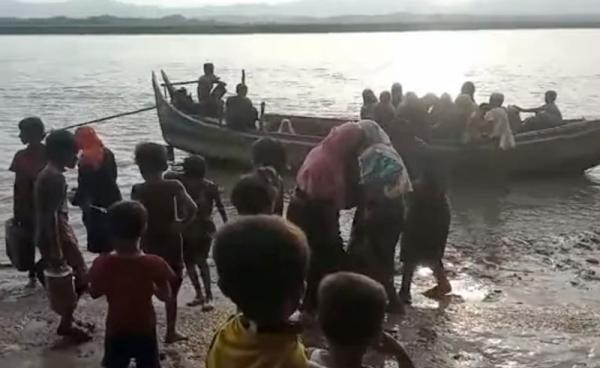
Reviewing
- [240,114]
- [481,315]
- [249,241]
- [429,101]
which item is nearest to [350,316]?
[249,241]

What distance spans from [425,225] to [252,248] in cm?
455

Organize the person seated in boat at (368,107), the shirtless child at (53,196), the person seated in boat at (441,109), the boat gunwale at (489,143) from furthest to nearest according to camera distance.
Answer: the boat gunwale at (489,143) → the person seated in boat at (441,109) → the person seated in boat at (368,107) → the shirtless child at (53,196)

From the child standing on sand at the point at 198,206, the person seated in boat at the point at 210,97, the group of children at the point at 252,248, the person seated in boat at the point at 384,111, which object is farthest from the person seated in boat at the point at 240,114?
the child standing on sand at the point at 198,206

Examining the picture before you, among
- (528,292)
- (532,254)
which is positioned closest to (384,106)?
(532,254)

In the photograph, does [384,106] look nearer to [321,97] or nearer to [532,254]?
[532,254]

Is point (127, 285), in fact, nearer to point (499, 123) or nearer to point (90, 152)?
point (90, 152)

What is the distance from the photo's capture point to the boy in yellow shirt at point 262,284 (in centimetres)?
273

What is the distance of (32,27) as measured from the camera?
428ft

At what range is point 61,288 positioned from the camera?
5.88m

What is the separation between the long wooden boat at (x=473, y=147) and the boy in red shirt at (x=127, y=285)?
8.71 metres

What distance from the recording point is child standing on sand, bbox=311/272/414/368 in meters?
3.02

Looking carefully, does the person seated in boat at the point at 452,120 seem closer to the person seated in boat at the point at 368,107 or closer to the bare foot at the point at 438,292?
the person seated in boat at the point at 368,107

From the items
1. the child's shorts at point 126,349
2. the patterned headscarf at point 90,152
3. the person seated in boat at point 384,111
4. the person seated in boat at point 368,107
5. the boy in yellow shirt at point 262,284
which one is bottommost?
the child's shorts at point 126,349

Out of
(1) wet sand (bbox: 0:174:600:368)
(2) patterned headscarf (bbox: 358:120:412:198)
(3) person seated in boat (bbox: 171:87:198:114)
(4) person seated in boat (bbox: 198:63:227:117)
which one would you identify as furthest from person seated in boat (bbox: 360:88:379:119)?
(2) patterned headscarf (bbox: 358:120:412:198)
